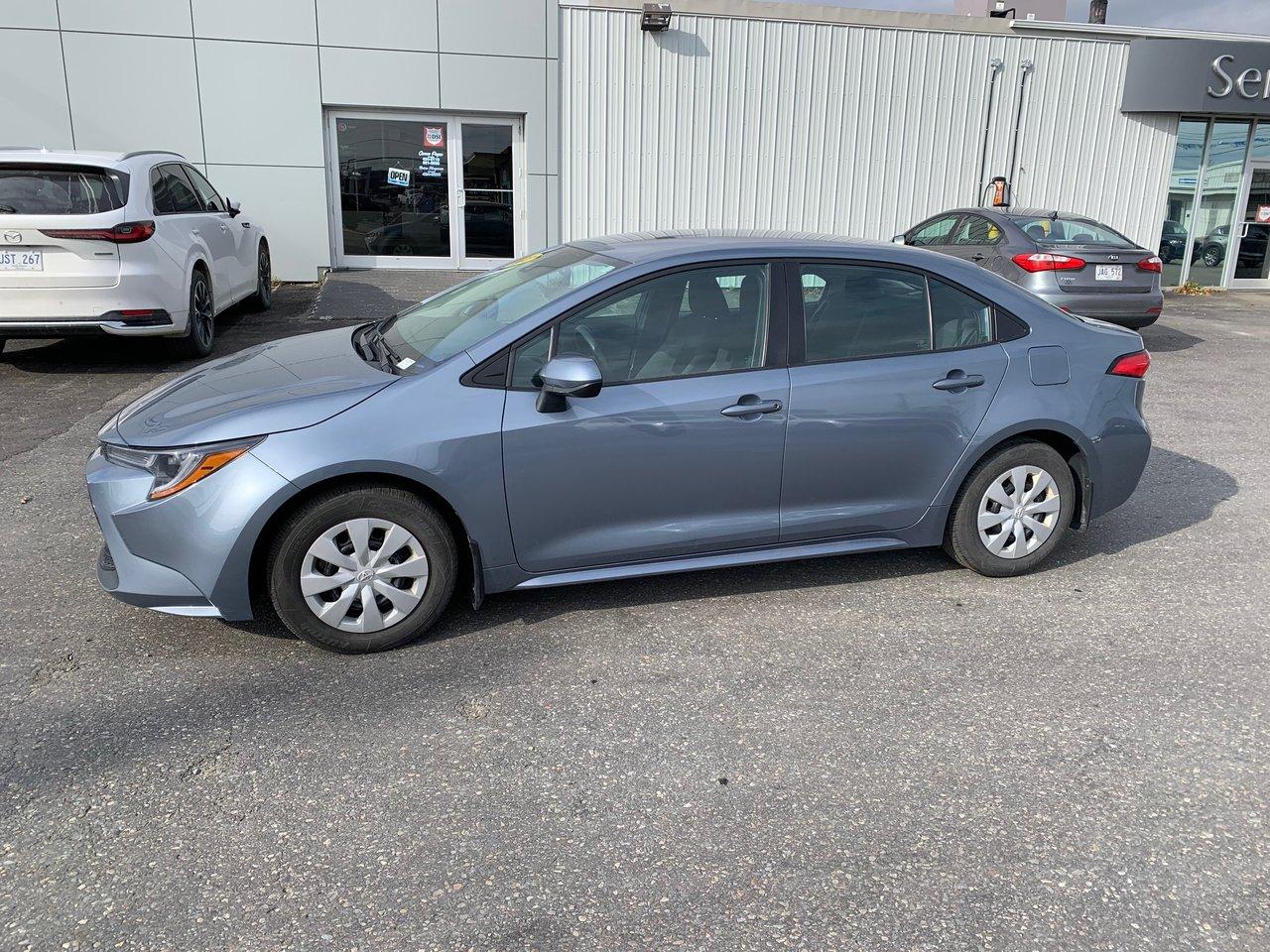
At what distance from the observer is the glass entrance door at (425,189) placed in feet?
48.5

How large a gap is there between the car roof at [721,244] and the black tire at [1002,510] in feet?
3.68

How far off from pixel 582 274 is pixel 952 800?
250 cm

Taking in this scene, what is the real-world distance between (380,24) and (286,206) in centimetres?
292

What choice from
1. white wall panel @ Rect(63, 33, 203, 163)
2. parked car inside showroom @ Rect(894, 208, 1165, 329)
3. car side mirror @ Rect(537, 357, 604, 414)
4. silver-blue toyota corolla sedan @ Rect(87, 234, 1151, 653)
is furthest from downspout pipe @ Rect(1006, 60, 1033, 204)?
car side mirror @ Rect(537, 357, 604, 414)

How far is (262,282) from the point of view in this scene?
38.8ft

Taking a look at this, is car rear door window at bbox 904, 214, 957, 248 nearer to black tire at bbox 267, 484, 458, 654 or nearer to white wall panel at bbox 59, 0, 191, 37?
black tire at bbox 267, 484, 458, 654

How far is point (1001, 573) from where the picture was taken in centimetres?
466

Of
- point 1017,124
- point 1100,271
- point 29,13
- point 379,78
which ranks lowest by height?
point 1100,271

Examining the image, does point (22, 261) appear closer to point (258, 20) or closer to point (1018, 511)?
point (1018, 511)

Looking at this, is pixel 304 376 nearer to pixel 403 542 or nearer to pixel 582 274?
pixel 403 542

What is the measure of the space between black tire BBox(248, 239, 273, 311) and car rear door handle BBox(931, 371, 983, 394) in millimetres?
9212

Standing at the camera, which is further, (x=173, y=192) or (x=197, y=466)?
(x=173, y=192)

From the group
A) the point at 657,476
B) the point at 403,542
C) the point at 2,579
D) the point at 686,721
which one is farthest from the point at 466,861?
the point at 2,579

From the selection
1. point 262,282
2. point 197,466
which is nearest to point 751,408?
point 197,466
